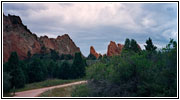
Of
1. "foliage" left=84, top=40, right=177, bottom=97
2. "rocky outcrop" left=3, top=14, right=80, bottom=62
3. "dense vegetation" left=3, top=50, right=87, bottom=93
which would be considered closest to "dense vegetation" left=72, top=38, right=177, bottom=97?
"foliage" left=84, top=40, right=177, bottom=97

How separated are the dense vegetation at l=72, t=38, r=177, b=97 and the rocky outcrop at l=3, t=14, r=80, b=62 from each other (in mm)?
29857

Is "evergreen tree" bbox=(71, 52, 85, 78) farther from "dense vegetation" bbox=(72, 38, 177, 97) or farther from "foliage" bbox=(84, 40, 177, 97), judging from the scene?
"foliage" bbox=(84, 40, 177, 97)

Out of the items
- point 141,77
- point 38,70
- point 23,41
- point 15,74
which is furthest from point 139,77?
point 23,41

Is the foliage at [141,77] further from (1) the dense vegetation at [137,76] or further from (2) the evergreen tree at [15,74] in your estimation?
(2) the evergreen tree at [15,74]

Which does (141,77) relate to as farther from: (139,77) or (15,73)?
(15,73)

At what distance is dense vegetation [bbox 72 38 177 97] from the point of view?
11.8 meters

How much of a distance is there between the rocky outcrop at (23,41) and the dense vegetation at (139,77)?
98.0ft

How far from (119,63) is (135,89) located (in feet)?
5.83

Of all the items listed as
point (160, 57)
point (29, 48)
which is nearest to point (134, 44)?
point (160, 57)

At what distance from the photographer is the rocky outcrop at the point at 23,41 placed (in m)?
49.2

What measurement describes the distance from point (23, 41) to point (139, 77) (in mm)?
46695

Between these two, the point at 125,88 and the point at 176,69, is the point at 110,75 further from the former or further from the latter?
the point at 176,69

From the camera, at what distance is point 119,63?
13.9 metres

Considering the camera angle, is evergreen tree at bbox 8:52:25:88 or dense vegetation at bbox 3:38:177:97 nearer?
dense vegetation at bbox 3:38:177:97
